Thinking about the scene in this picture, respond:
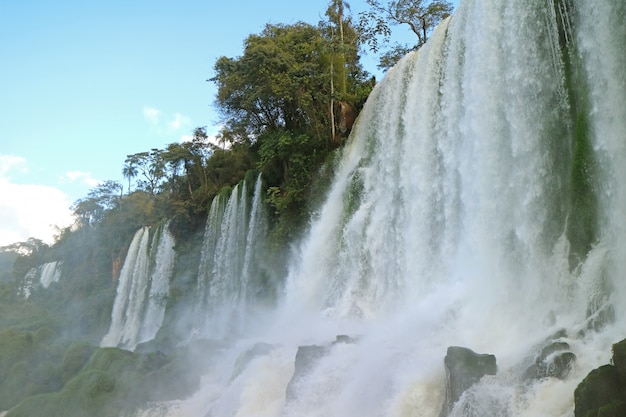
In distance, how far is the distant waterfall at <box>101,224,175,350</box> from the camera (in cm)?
2834

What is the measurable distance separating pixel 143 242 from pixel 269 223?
14.0 metres

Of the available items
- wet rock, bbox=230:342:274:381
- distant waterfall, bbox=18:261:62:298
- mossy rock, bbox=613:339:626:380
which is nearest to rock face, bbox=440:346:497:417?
mossy rock, bbox=613:339:626:380

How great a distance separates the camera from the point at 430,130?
13.9m

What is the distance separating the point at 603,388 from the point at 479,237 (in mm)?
5447

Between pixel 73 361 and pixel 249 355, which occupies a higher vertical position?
pixel 73 361

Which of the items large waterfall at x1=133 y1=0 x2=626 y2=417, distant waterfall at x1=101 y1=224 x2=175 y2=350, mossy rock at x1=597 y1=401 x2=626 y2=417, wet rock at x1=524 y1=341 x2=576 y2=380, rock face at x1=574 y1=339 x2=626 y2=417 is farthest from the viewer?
distant waterfall at x1=101 y1=224 x2=175 y2=350

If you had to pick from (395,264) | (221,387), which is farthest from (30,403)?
(395,264)

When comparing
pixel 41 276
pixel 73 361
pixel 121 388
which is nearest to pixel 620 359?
pixel 121 388

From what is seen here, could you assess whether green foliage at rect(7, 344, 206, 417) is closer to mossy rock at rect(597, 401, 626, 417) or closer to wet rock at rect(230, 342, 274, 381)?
wet rock at rect(230, 342, 274, 381)

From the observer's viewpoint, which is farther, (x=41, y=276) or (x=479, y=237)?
(x=41, y=276)

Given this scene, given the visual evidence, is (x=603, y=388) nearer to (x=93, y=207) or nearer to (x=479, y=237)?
(x=479, y=237)

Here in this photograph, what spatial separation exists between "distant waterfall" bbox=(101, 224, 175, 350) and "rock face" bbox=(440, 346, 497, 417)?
69.0ft

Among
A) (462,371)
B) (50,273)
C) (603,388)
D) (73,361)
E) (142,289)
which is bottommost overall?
(603,388)

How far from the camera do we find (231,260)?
22188 millimetres
